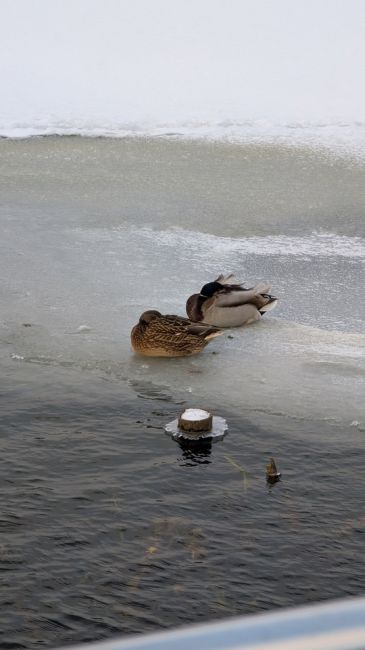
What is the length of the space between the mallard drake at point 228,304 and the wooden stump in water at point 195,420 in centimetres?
173

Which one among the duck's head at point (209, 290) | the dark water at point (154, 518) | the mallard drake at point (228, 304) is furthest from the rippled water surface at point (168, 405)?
the duck's head at point (209, 290)

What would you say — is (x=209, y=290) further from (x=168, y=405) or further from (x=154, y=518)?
(x=154, y=518)

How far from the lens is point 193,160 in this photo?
10.8m

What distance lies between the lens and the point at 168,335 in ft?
19.6

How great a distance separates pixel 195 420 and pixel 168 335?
4.33ft

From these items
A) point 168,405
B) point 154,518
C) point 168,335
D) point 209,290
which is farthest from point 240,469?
point 209,290

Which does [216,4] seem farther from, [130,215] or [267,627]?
[267,627]

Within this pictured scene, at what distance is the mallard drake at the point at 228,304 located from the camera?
21.5ft

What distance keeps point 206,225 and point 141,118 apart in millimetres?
4018

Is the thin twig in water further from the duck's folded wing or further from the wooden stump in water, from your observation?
the duck's folded wing

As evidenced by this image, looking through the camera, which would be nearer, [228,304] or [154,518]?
[154,518]

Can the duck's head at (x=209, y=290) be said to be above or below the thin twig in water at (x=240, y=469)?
above

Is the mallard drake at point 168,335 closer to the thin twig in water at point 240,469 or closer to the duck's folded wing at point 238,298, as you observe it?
the duck's folded wing at point 238,298

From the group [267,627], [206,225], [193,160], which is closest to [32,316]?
[206,225]
